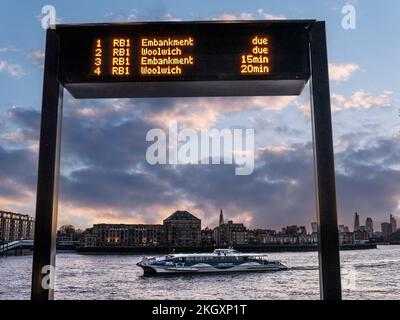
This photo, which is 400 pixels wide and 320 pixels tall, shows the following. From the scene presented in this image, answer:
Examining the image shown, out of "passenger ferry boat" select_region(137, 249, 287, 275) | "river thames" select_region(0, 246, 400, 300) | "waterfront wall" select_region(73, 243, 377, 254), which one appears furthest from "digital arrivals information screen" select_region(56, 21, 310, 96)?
→ "waterfront wall" select_region(73, 243, 377, 254)

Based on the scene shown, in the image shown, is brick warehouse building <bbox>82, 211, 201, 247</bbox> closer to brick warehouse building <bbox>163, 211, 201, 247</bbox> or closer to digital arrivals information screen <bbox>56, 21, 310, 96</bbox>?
brick warehouse building <bbox>163, 211, 201, 247</bbox>

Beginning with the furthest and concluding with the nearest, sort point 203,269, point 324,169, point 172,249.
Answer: point 172,249 < point 203,269 < point 324,169

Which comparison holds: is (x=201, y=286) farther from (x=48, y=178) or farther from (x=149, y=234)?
(x=149, y=234)

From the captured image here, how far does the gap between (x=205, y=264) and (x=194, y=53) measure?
46.3 metres

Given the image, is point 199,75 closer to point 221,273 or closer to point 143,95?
point 143,95

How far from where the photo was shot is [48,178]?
21.4 feet

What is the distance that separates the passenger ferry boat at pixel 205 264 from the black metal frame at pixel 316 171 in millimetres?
43160

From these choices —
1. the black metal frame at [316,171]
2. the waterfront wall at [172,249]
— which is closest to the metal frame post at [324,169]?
the black metal frame at [316,171]

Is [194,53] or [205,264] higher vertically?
[194,53]

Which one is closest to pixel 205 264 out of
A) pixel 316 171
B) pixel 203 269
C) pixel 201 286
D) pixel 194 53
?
pixel 203 269

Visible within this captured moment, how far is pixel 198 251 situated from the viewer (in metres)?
106
